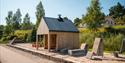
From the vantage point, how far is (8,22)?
64500 mm

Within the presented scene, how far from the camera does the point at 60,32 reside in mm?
21125

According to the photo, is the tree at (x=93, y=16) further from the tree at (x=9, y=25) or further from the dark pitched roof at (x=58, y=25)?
the tree at (x=9, y=25)

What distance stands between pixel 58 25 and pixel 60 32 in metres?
1.15

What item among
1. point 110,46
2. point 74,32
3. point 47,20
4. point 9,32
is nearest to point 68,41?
point 74,32

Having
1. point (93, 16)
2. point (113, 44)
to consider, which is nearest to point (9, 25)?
point (93, 16)

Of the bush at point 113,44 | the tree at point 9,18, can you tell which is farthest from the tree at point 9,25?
the bush at point 113,44

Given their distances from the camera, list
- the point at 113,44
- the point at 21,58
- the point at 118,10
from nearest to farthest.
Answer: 1. the point at 21,58
2. the point at 113,44
3. the point at 118,10

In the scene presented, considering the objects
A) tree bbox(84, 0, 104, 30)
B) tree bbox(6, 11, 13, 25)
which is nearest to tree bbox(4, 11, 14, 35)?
tree bbox(6, 11, 13, 25)

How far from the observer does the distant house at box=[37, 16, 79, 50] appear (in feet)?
68.1

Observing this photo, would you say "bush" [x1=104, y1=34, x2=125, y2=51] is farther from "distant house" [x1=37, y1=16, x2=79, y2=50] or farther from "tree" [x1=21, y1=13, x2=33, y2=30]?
"tree" [x1=21, y1=13, x2=33, y2=30]

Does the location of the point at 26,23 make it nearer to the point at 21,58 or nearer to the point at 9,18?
the point at 9,18

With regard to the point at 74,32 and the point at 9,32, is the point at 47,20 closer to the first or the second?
the point at 74,32

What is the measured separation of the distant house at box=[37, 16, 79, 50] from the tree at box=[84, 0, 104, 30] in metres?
19.6

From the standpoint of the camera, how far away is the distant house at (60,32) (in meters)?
20.8
